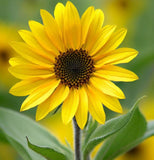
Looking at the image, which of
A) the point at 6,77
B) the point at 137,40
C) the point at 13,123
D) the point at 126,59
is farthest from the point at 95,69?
the point at 137,40

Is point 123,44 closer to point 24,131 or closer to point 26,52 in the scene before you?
point 24,131

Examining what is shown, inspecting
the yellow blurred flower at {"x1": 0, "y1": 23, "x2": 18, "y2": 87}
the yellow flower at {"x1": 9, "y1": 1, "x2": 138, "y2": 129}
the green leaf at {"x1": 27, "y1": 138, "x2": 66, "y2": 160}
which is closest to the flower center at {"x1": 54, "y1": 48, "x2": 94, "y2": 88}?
the yellow flower at {"x1": 9, "y1": 1, "x2": 138, "y2": 129}

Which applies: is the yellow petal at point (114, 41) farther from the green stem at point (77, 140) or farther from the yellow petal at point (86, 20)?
the green stem at point (77, 140)

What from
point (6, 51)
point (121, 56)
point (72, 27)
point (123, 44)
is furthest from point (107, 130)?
point (123, 44)

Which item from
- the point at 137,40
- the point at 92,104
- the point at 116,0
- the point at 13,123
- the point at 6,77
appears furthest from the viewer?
the point at 116,0

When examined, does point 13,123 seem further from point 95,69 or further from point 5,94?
point 5,94

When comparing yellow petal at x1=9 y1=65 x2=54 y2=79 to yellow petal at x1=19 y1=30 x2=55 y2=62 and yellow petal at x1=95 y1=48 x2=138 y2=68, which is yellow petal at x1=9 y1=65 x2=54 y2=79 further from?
yellow petal at x1=95 y1=48 x2=138 y2=68
